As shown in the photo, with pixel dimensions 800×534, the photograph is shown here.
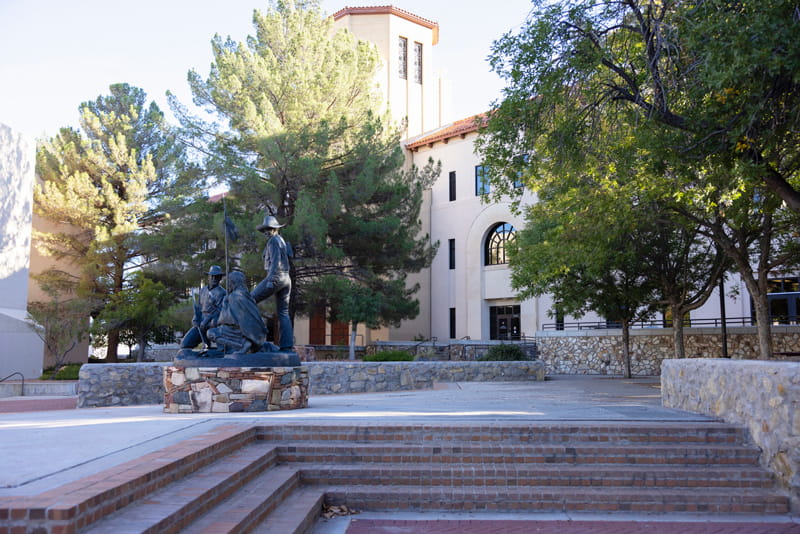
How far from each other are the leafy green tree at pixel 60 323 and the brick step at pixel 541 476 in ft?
62.5

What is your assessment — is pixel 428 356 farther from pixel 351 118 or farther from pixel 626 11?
pixel 626 11

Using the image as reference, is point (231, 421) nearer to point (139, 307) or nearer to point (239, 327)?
point (239, 327)

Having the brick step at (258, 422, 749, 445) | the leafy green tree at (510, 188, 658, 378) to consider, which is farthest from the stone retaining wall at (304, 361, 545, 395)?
the brick step at (258, 422, 749, 445)

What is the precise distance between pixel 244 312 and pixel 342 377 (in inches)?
291

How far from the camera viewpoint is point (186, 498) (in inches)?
187

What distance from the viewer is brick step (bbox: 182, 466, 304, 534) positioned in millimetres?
4688

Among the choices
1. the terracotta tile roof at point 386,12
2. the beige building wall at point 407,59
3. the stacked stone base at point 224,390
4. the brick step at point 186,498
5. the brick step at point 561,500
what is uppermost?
the terracotta tile roof at point 386,12

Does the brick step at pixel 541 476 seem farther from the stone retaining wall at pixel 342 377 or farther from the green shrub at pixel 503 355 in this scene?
the green shrub at pixel 503 355

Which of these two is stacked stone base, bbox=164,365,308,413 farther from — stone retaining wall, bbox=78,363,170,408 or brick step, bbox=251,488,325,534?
stone retaining wall, bbox=78,363,170,408

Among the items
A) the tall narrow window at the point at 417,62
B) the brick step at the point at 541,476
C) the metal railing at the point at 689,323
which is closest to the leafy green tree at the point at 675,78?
the brick step at the point at 541,476

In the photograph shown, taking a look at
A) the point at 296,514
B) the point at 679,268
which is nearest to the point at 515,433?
the point at 296,514

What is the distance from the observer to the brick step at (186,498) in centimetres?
403

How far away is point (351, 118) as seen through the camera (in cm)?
2655

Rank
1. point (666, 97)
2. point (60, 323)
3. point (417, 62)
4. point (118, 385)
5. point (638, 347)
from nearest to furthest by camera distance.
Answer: point (666, 97), point (118, 385), point (60, 323), point (638, 347), point (417, 62)
